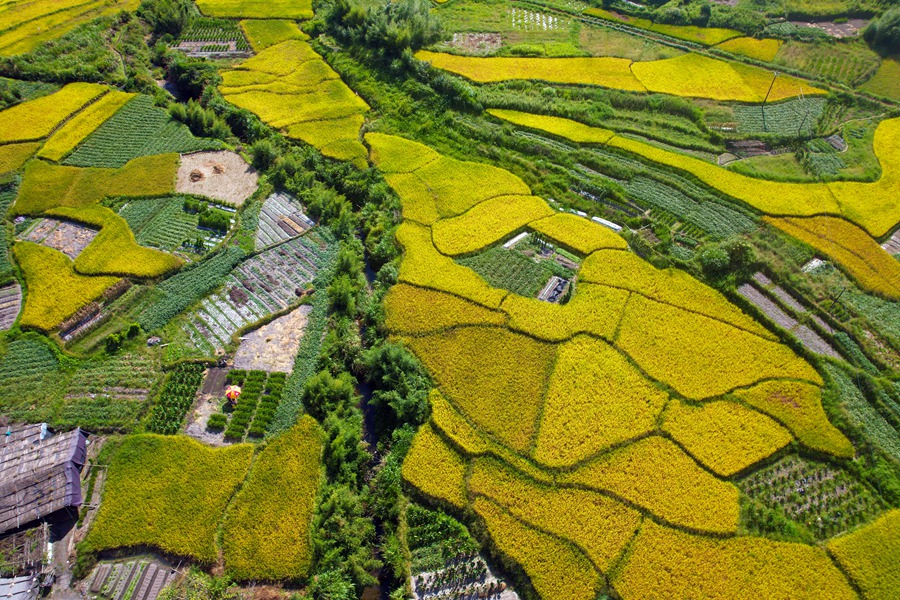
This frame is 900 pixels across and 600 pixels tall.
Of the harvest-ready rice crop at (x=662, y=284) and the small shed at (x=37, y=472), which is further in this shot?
the harvest-ready rice crop at (x=662, y=284)

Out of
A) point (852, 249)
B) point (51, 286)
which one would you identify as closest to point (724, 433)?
point (852, 249)

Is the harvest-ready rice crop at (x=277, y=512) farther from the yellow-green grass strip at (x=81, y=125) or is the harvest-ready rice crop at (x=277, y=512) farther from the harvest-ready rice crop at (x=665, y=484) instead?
the yellow-green grass strip at (x=81, y=125)

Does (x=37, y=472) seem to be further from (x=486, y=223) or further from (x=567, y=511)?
(x=486, y=223)

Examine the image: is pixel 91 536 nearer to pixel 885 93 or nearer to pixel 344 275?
pixel 344 275

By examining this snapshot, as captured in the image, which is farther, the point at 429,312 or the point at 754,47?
the point at 754,47

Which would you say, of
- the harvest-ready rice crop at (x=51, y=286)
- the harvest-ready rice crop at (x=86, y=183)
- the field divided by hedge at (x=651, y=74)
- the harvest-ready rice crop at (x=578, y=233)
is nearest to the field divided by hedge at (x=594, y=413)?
the harvest-ready rice crop at (x=578, y=233)

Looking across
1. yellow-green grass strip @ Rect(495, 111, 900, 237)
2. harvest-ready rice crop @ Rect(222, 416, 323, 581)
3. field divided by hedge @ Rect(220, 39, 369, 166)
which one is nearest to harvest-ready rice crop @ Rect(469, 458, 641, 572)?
harvest-ready rice crop @ Rect(222, 416, 323, 581)

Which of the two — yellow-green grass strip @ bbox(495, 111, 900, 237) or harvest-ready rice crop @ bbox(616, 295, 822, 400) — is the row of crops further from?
yellow-green grass strip @ bbox(495, 111, 900, 237)
